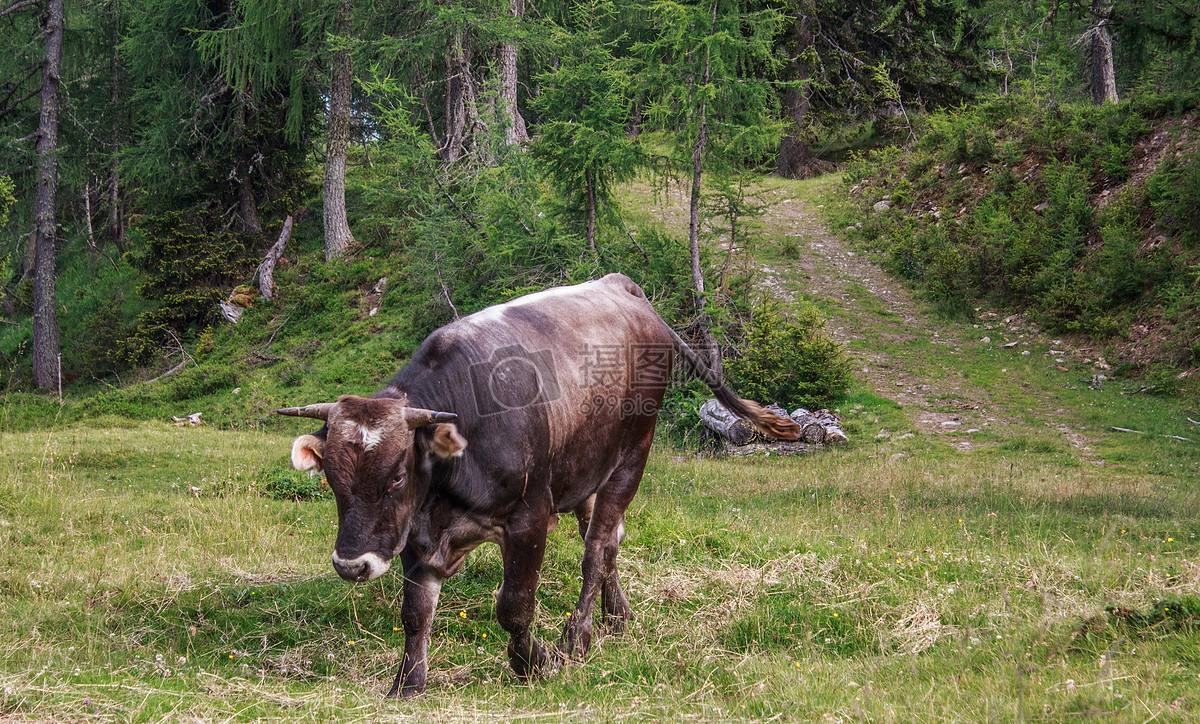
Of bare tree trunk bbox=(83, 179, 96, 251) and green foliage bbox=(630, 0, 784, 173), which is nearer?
green foliage bbox=(630, 0, 784, 173)

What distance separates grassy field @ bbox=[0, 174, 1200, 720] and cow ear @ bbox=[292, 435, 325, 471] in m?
1.32

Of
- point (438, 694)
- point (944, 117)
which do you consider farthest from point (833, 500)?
point (944, 117)

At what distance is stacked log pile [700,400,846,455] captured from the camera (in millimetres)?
15836

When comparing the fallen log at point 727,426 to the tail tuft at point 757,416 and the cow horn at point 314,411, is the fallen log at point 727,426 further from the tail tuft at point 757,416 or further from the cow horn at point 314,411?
the cow horn at point 314,411

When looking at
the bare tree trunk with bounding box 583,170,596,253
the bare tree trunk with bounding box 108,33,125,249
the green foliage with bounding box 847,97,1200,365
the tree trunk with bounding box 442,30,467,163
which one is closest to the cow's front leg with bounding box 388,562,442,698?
the bare tree trunk with bounding box 583,170,596,253

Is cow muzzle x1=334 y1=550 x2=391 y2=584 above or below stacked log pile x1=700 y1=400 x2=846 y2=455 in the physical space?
above

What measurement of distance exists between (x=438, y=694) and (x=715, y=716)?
1.93 meters

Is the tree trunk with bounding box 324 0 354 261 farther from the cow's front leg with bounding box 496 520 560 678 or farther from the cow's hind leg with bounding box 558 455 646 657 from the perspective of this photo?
the cow's front leg with bounding box 496 520 560 678

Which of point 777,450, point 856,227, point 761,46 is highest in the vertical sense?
point 761,46

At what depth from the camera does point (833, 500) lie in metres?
11.4

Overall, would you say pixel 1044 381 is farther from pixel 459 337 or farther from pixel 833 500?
pixel 459 337

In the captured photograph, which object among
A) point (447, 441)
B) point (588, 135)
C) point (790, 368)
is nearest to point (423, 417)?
point (447, 441)

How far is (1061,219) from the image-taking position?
21.5m

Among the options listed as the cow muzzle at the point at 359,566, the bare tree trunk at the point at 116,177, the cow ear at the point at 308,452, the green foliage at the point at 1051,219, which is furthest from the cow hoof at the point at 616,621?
the bare tree trunk at the point at 116,177
